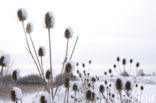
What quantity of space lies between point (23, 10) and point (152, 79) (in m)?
19.0

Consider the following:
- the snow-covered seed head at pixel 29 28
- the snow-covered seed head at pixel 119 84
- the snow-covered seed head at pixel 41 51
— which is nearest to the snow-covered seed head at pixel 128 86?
the snow-covered seed head at pixel 119 84

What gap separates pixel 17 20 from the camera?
1.95 m

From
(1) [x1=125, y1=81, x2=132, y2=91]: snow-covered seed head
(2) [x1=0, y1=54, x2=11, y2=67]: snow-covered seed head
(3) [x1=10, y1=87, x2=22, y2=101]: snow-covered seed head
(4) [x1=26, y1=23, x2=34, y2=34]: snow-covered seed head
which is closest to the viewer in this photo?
(3) [x1=10, y1=87, x2=22, y2=101]: snow-covered seed head

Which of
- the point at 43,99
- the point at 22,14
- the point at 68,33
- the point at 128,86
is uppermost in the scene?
the point at 22,14

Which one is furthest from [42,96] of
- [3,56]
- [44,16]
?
[44,16]

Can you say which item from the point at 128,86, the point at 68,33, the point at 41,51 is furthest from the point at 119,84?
the point at 41,51

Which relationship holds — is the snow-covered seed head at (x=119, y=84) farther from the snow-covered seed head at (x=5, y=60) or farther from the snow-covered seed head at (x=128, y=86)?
the snow-covered seed head at (x=5, y=60)

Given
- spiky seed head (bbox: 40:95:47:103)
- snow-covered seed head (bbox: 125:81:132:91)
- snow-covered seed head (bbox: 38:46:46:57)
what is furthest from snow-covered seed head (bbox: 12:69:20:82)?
snow-covered seed head (bbox: 125:81:132:91)

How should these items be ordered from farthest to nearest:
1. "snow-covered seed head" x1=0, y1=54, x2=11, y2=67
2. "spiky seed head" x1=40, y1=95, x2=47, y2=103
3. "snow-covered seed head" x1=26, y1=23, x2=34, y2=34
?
"snow-covered seed head" x1=26, y1=23, x2=34, y2=34, "snow-covered seed head" x1=0, y1=54, x2=11, y2=67, "spiky seed head" x1=40, y1=95, x2=47, y2=103

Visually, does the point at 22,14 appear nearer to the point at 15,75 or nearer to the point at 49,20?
the point at 49,20

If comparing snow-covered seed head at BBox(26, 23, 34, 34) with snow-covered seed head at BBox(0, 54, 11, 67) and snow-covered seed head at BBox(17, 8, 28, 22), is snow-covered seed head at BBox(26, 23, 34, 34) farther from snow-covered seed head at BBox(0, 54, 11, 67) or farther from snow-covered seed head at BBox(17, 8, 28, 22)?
snow-covered seed head at BBox(0, 54, 11, 67)

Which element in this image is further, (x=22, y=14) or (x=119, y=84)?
(x=22, y=14)

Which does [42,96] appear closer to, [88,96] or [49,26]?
[49,26]

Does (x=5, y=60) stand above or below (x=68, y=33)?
below
